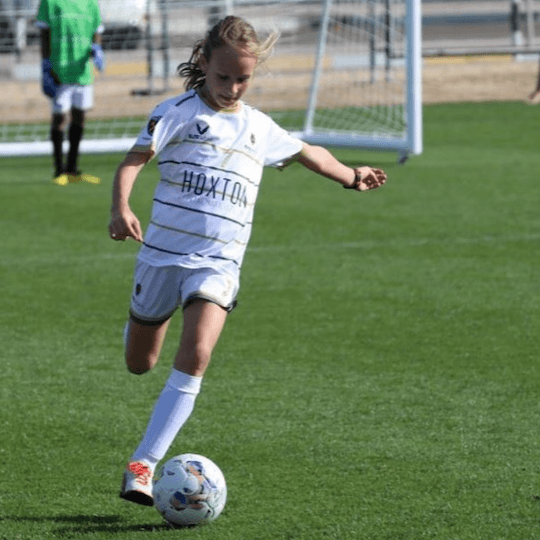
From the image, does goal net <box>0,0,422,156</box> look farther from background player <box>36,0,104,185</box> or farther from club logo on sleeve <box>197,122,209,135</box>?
club logo on sleeve <box>197,122,209,135</box>

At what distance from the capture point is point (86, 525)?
15.7 feet

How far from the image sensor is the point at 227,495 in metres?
5.12

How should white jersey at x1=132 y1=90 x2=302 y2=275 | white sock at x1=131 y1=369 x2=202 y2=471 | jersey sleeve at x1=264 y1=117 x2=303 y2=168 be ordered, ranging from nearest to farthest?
white sock at x1=131 y1=369 x2=202 y2=471
white jersey at x1=132 y1=90 x2=302 y2=275
jersey sleeve at x1=264 y1=117 x2=303 y2=168

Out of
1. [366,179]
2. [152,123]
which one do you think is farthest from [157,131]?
[366,179]

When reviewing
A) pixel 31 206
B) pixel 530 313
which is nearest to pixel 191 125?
pixel 530 313

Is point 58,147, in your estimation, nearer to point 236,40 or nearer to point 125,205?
point 236,40

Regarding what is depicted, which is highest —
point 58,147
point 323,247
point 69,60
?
point 69,60

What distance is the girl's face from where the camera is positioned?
495cm

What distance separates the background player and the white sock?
9.52 meters

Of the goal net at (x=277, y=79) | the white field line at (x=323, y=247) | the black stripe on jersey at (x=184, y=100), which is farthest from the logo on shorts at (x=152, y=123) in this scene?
the goal net at (x=277, y=79)

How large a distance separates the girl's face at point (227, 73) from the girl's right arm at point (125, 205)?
346mm

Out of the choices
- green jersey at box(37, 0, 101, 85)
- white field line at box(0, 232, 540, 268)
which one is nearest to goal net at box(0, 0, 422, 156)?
green jersey at box(37, 0, 101, 85)

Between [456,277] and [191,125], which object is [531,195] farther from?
[191,125]

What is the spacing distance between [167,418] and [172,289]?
0.52 m
